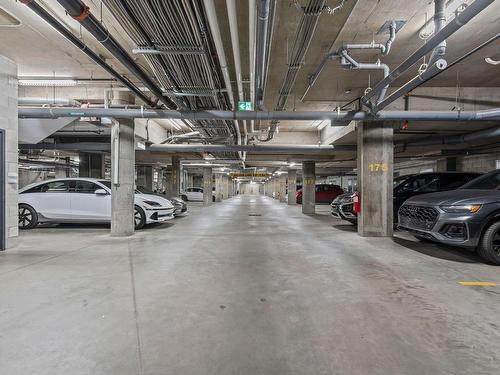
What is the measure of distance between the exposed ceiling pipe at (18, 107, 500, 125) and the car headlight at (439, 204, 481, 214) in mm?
2362

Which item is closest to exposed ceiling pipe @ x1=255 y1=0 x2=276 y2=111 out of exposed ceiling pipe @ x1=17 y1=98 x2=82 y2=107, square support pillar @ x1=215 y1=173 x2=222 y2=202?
exposed ceiling pipe @ x1=17 y1=98 x2=82 y2=107

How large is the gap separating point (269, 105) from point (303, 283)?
17.4ft

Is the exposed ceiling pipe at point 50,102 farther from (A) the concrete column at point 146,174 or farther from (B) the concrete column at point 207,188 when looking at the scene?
(A) the concrete column at point 146,174

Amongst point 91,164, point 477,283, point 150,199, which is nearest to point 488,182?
point 477,283

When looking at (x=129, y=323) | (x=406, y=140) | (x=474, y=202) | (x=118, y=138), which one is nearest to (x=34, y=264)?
(x=129, y=323)

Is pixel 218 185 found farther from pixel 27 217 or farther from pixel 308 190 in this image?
pixel 27 217

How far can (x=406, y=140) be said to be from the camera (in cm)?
930

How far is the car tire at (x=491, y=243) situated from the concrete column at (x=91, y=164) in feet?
43.3

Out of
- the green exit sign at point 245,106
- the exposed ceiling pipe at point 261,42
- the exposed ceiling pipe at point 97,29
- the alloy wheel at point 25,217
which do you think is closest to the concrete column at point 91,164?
the alloy wheel at point 25,217

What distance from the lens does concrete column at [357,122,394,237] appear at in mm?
6262

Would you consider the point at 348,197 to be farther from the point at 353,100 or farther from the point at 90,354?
the point at 90,354

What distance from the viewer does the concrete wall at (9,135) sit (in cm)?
483

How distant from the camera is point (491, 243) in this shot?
13.0ft

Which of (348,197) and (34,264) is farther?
(348,197)
